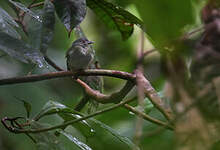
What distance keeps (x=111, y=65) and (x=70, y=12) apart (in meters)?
2.02

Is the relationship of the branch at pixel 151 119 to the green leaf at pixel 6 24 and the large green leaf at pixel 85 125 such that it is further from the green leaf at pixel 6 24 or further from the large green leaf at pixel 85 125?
the green leaf at pixel 6 24

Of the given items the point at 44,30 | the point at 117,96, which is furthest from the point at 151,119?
the point at 44,30

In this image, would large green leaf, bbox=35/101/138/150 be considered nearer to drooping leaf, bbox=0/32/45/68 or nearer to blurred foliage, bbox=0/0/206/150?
blurred foliage, bbox=0/0/206/150

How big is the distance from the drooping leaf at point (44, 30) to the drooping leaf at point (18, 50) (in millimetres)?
257

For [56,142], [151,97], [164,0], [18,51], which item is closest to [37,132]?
[56,142]

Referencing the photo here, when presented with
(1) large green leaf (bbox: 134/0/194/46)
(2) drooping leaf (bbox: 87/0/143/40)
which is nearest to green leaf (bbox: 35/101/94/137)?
(2) drooping leaf (bbox: 87/0/143/40)

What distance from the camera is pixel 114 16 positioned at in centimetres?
187

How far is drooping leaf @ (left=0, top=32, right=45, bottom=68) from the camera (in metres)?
1.26


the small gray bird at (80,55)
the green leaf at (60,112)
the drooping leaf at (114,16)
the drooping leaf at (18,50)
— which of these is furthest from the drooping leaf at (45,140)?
the small gray bird at (80,55)

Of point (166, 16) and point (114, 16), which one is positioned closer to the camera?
point (166, 16)

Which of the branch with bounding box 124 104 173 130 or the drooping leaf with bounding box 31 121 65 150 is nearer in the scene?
the branch with bounding box 124 104 173 130

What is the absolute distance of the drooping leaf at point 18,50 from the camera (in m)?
1.26

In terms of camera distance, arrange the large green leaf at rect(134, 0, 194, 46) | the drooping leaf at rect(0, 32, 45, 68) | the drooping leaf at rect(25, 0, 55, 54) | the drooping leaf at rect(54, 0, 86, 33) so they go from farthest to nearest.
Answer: the drooping leaf at rect(25, 0, 55, 54) < the drooping leaf at rect(54, 0, 86, 33) < the drooping leaf at rect(0, 32, 45, 68) < the large green leaf at rect(134, 0, 194, 46)

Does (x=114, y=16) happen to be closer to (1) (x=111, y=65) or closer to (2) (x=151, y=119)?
(2) (x=151, y=119)
